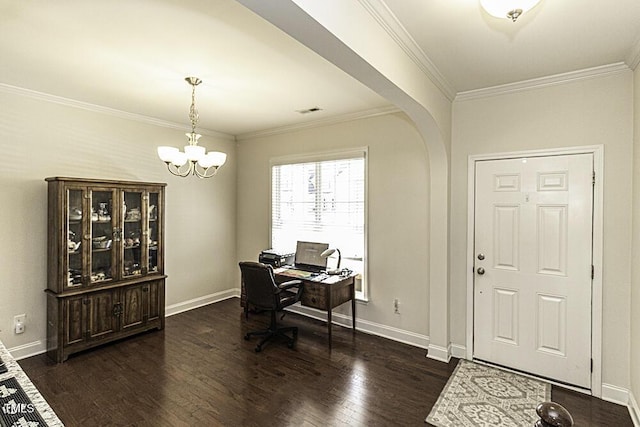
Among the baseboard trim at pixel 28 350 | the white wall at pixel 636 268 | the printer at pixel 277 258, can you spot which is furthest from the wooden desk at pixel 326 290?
the baseboard trim at pixel 28 350

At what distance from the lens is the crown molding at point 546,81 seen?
255 centimetres

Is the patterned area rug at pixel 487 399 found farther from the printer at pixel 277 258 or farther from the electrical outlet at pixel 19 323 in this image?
the electrical outlet at pixel 19 323

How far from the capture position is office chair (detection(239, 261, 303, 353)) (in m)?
3.37

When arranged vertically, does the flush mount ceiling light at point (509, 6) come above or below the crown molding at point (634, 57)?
below

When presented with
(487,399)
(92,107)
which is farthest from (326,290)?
(92,107)

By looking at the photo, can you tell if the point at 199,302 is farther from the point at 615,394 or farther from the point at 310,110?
the point at 615,394

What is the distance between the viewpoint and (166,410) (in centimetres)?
243

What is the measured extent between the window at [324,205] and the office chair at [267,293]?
0.85 m

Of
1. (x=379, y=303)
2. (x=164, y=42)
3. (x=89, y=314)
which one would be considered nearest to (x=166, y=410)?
(x=89, y=314)

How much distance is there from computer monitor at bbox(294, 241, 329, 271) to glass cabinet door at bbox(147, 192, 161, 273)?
1.74 meters

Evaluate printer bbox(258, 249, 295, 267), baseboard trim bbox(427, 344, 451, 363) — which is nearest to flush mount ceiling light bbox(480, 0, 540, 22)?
baseboard trim bbox(427, 344, 451, 363)

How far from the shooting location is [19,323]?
322cm

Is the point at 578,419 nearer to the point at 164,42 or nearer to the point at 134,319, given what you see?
the point at 164,42

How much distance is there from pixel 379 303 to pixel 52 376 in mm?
3261
